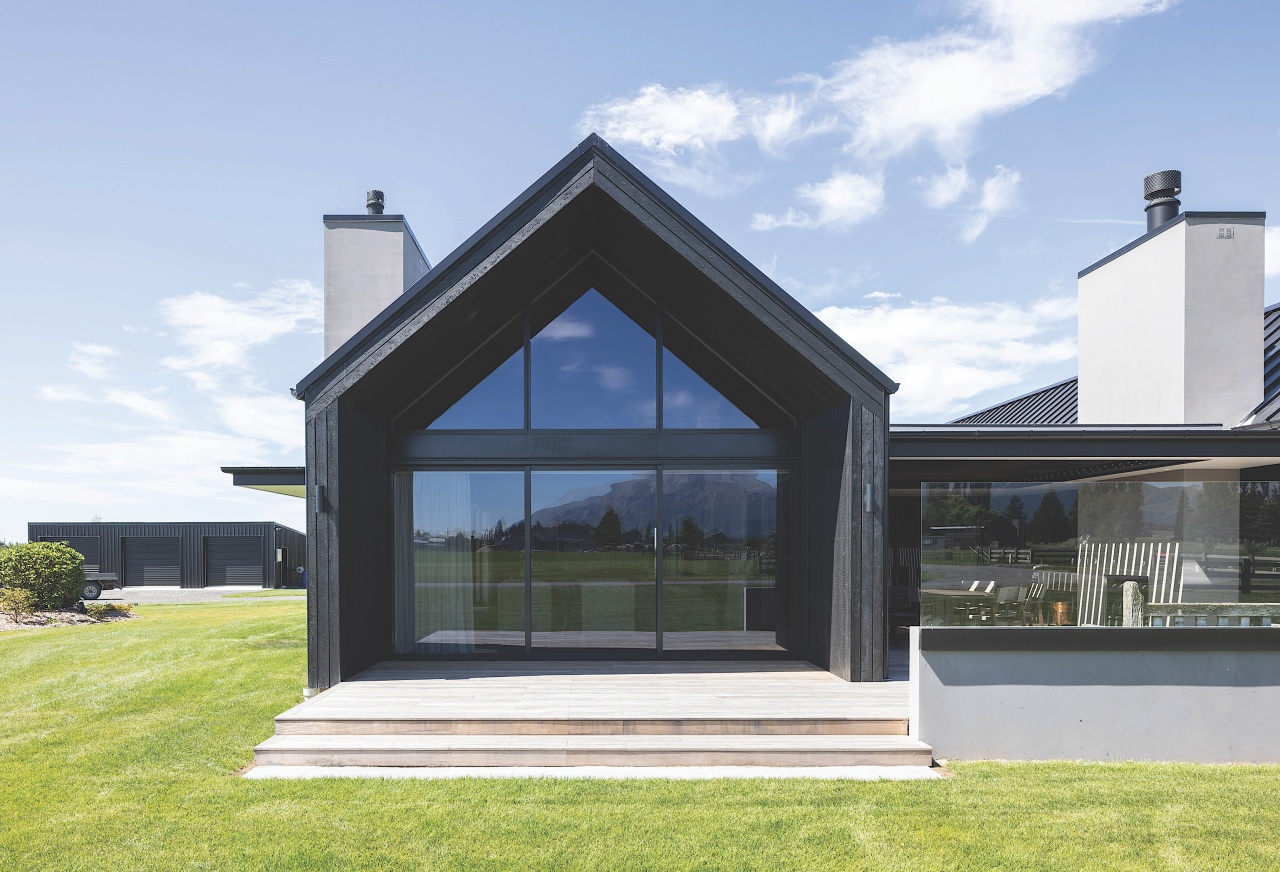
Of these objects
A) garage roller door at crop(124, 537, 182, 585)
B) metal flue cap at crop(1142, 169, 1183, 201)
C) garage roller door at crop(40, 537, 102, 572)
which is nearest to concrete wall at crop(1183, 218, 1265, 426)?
metal flue cap at crop(1142, 169, 1183, 201)

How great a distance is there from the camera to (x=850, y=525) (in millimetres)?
7348

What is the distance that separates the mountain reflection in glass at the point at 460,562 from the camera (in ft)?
28.2

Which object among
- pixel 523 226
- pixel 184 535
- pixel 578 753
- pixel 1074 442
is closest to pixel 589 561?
pixel 578 753

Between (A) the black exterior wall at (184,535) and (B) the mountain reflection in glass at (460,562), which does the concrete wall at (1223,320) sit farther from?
(A) the black exterior wall at (184,535)

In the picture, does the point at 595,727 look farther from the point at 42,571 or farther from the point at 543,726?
the point at 42,571

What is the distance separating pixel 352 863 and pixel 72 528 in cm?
3276

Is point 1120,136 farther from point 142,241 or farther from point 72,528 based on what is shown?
point 72,528

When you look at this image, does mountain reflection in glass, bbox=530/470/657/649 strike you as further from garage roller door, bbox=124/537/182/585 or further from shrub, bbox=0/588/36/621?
garage roller door, bbox=124/537/182/585

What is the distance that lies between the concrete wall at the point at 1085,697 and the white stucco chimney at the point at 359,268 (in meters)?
8.64

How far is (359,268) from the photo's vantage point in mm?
11211

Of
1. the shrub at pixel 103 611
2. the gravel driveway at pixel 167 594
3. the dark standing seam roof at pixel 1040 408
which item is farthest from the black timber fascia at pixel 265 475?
the gravel driveway at pixel 167 594

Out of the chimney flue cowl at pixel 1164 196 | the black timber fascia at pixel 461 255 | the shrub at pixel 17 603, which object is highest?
the chimney flue cowl at pixel 1164 196

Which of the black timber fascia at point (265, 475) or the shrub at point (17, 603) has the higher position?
the black timber fascia at point (265, 475)

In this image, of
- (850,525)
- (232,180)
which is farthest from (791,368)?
(232,180)
